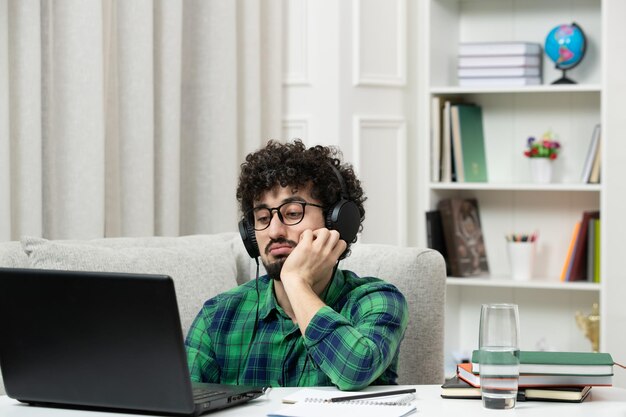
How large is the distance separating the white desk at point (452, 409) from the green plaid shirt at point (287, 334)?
0.56 ft

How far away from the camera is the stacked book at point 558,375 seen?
1458 millimetres

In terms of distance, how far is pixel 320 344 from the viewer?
5.43ft

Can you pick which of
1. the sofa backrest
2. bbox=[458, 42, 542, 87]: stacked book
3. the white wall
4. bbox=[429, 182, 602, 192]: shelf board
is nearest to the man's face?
the sofa backrest

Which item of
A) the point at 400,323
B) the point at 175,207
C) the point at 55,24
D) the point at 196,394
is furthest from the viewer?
the point at 175,207

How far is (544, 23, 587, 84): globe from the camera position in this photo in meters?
3.59

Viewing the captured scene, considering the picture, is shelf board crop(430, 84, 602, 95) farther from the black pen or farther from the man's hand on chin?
the black pen

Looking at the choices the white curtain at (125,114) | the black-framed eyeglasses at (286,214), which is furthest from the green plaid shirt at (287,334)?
the white curtain at (125,114)

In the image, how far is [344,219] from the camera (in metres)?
1.88

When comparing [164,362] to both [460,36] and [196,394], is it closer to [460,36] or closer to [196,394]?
[196,394]

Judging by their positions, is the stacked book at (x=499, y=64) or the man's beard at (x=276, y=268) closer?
the man's beard at (x=276, y=268)

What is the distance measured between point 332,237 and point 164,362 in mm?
592

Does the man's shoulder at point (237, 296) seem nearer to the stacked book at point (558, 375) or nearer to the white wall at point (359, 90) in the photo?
the stacked book at point (558, 375)

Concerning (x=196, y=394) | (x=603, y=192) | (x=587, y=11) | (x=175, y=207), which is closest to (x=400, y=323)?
(x=196, y=394)

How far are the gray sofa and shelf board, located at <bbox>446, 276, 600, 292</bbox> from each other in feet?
4.96
